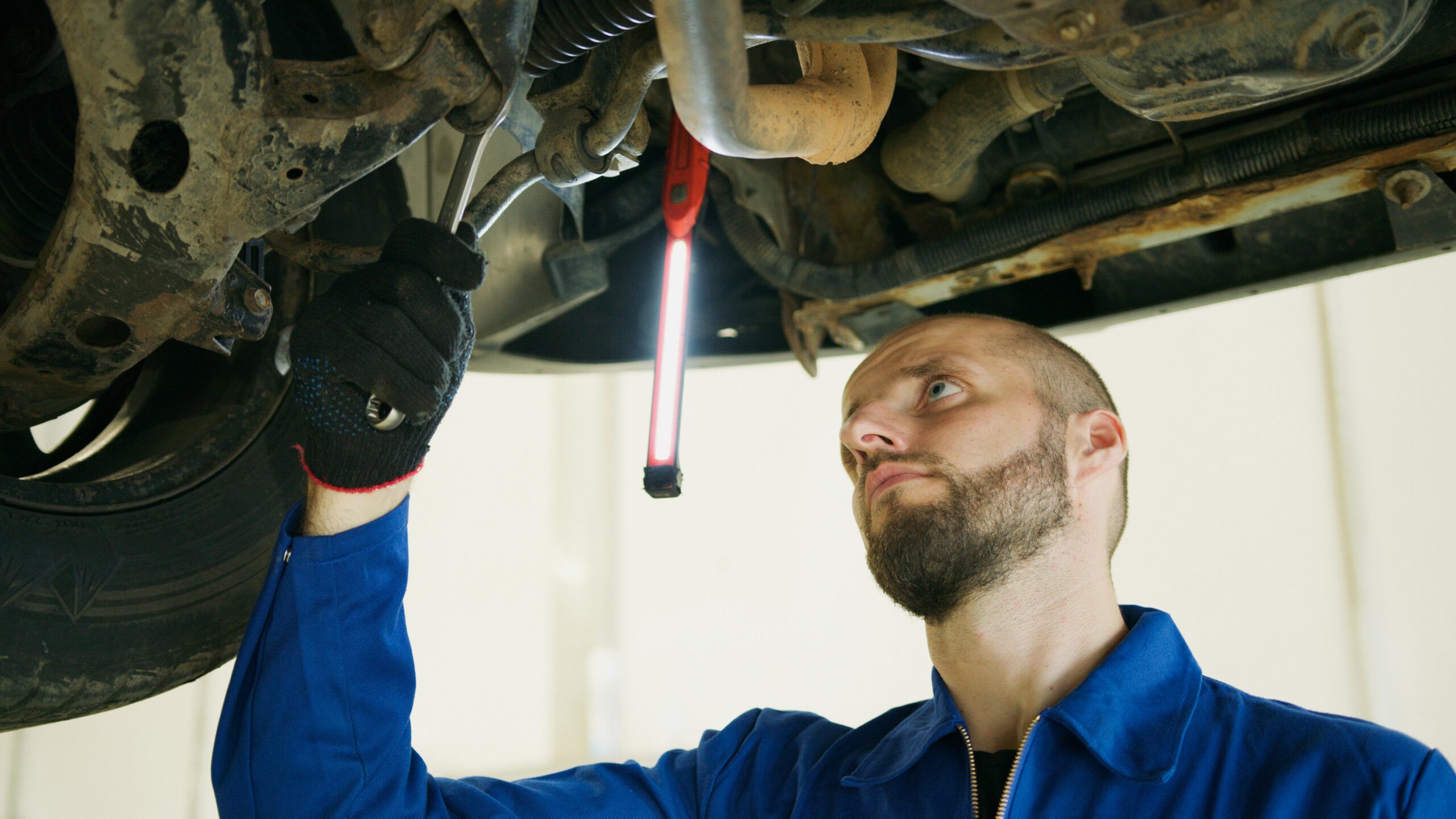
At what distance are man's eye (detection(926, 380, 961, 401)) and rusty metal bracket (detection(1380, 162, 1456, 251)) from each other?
477 mm

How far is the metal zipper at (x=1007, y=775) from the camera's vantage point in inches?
35.4

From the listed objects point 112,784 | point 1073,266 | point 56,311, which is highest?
point 1073,266

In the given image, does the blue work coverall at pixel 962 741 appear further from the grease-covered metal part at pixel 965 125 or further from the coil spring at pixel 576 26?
the grease-covered metal part at pixel 965 125

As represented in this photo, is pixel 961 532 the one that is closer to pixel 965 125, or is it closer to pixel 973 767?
pixel 973 767

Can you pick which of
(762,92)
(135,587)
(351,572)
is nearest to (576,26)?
(762,92)

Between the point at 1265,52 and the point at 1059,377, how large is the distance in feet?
1.55

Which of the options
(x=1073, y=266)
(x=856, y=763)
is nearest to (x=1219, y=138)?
(x=1073, y=266)

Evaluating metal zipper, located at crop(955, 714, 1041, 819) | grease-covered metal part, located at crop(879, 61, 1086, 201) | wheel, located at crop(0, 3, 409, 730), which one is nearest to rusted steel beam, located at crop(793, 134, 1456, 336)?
grease-covered metal part, located at crop(879, 61, 1086, 201)

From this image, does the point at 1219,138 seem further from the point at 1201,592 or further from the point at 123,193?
the point at 1201,592

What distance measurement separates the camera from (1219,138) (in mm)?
1212

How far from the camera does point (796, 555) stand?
3662mm

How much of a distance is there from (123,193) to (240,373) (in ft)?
1.22

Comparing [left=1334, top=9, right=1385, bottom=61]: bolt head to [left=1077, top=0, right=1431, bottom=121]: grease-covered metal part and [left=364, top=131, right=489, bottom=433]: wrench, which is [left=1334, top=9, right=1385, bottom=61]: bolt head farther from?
[left=364, top=131, right=489, bottom=433]: wrench

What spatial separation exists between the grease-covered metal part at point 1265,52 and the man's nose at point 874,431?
1.33ft
